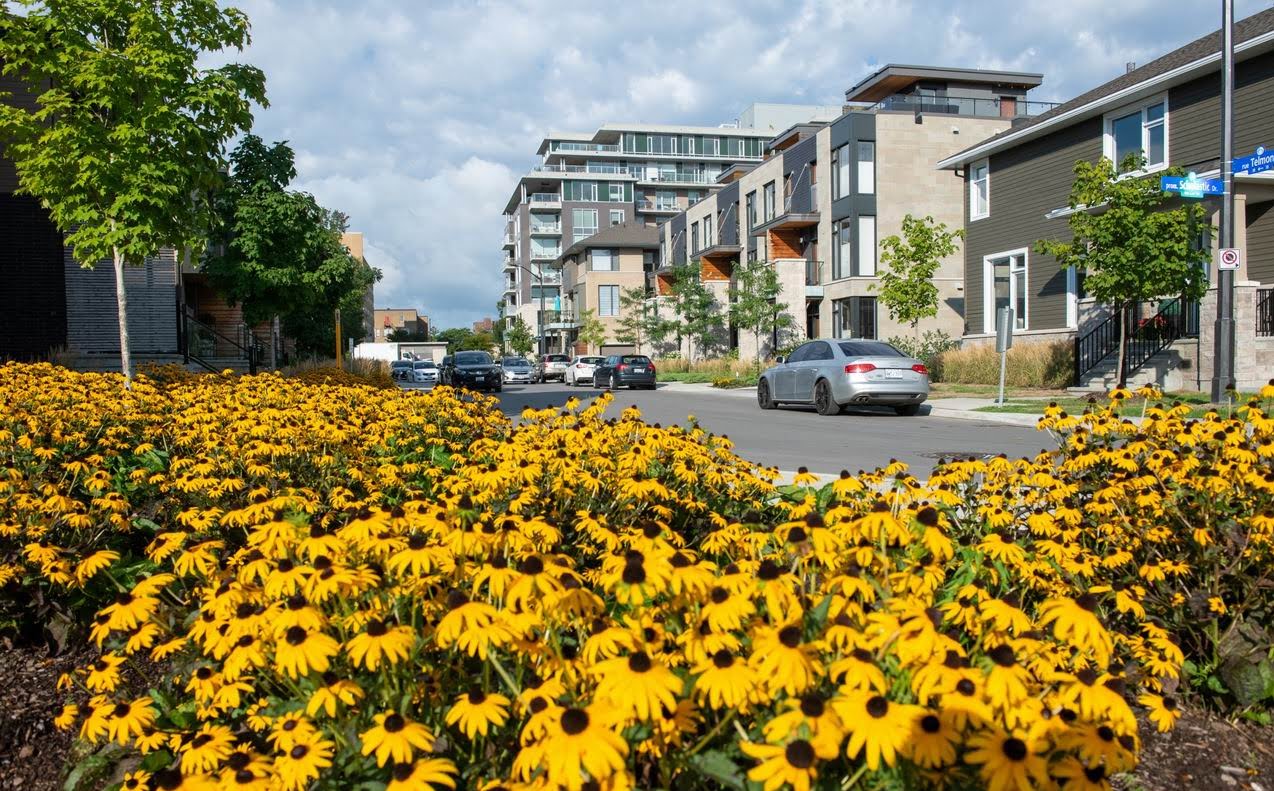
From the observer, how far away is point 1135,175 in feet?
66.9

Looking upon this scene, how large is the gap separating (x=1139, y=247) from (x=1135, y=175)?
3.33 m

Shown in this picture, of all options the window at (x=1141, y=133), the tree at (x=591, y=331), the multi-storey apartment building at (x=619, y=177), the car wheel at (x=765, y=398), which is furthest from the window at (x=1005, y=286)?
the multi-storey apartment building at (x=619, y=177)

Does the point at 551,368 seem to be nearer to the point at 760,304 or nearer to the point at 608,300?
the point at 760,304

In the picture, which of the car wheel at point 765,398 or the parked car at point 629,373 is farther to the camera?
the parked car at point 629,373

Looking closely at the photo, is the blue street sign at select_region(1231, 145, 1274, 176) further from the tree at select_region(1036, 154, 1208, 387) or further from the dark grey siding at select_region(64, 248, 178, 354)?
the dark grey siding at select_region(64, 248, 178, 354)

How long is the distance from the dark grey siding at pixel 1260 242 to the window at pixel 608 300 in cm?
5305

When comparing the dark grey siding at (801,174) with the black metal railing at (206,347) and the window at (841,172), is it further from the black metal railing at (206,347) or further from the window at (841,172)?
the black metal railing at (206,347)

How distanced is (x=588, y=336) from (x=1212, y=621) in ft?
211

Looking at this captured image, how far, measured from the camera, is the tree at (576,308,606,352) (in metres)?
67.2

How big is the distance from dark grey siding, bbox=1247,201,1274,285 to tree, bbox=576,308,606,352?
49.0 m

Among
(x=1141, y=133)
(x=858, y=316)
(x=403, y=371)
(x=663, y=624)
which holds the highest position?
(x=1141, y=133)

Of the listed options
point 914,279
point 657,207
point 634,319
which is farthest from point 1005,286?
point 657,207

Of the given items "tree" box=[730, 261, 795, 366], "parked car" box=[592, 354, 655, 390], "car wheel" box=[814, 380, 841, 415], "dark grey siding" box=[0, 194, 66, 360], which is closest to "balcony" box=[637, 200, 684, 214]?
"tree" box=[730, 261, 795, 366]

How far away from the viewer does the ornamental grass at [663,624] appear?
6.05ft
